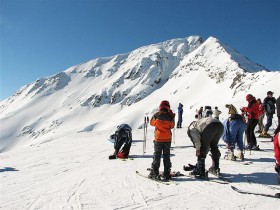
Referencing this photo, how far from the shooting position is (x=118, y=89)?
159375mm

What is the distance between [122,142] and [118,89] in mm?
147922

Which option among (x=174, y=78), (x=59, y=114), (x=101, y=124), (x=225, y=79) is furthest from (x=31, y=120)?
(x=225, y=79)

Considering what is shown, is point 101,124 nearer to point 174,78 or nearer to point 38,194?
point 174,78

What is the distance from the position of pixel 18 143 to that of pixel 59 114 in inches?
894

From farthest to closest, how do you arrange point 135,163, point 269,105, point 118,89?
point 118,89 → point 269,105 → point 135,163

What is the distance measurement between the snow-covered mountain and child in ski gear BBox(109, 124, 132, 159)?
219ft

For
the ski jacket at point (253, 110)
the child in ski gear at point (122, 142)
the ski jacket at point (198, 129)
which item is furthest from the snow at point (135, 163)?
the ski jacket at point (253, 110)

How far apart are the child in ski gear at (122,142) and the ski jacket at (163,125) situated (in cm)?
390

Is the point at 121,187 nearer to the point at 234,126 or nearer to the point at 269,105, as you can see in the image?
the point at 234,126

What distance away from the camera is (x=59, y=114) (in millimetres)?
152125

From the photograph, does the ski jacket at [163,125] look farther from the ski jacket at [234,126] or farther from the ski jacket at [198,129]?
the ski jacket at [234,126]

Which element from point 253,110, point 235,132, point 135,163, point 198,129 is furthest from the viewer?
point 253,110

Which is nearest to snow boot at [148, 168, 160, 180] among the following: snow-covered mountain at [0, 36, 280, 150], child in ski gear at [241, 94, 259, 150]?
child in ski gear at [241, 94, 259, 150]

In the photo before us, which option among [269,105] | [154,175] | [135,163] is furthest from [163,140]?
[269,105]
